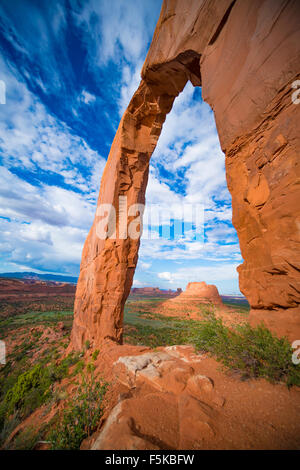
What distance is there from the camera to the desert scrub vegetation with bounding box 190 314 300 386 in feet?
8.42

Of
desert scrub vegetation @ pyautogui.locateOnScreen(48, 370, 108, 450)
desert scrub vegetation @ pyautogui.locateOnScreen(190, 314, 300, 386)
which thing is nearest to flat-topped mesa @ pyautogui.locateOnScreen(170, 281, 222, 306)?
desert scrub vegetation @ pyautogui.locateOnScreen(190, 314, 300, 386)

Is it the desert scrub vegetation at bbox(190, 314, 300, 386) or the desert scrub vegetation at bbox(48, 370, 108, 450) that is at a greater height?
the desert scrub vegetation at bbox(190, 314, 300, 386)

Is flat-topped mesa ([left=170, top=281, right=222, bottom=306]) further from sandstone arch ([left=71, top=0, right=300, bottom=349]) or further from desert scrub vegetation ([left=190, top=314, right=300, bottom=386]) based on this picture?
sandstone arch ([left=71, top=0, right=300, bottom=349])

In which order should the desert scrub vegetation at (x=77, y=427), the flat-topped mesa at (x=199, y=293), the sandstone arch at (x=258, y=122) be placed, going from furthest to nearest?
the flat-topped mesa at (x=199, y=293) < the sandstone arch at (x=258, y=122) < the desert scrub vegetation at (x=77, y=427)

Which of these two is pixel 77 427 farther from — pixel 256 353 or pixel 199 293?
pixel 199 293

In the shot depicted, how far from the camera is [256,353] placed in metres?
2.99

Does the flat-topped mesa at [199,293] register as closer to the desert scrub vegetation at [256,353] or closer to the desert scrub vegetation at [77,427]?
the desert scrub vegetation at [256,353]

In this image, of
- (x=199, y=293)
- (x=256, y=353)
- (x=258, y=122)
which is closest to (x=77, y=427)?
(x=256, y=353)

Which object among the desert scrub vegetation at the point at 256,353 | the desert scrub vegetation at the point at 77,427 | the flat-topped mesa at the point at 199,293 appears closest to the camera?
the desert scrub vegetation at the point at 77,427

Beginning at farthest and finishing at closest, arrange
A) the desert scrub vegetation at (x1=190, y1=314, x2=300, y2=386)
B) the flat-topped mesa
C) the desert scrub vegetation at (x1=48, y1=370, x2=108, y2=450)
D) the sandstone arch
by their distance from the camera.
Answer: the flat-topped mesa, the sandstone arch, the desert scrub vegetation at (x1=190, y1=314, x2=300, y2=386), the desert scrub vegetation at (x1=48, y1=370, x2=108, y2=450)

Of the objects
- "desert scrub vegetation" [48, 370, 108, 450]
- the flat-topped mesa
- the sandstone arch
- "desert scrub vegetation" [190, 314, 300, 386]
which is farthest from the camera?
the flat-topped mesa

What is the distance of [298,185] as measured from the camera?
2623mm

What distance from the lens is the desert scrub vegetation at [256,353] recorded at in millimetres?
2566

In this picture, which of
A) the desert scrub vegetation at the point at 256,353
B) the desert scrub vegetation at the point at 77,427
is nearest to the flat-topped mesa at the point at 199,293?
the desert scrub vegetation at the point at 256,353
